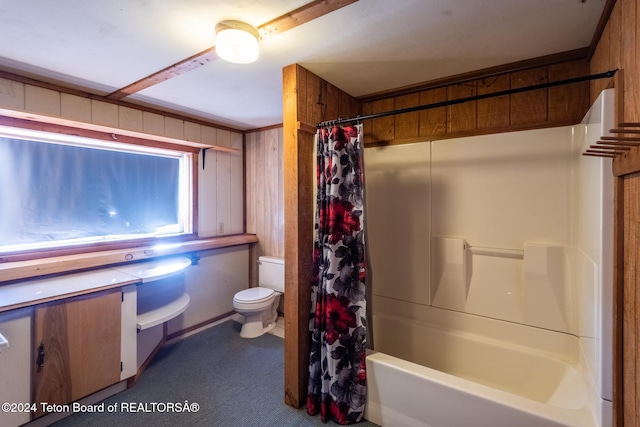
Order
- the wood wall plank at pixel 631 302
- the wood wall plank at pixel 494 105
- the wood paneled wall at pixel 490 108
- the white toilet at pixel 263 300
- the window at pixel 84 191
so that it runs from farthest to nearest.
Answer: the white toilet at pixel 263 300, the window at pixel 84 191, the wood wall plank at pixel 494 105, the wood paneled wall at pixel 490 108, the wood wall plank at pixel 631 302

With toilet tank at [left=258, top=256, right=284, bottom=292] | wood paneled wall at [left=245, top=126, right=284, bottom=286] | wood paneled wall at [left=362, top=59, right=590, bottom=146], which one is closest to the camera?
wood paneled wall at [left=362, top=59, right=590, bottom=146]

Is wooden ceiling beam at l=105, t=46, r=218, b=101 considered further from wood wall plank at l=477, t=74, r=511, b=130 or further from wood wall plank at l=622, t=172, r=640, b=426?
wood wall plank at l=622, t=172, r=640, b=426

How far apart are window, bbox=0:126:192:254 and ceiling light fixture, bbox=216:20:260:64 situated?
1672 mm

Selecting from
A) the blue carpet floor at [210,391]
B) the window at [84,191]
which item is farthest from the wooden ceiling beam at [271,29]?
the blue carpet floor at [210,391]

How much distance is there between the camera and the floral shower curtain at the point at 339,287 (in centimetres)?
168

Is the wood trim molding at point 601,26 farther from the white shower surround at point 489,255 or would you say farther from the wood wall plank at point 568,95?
the white shower surround at point 489,255

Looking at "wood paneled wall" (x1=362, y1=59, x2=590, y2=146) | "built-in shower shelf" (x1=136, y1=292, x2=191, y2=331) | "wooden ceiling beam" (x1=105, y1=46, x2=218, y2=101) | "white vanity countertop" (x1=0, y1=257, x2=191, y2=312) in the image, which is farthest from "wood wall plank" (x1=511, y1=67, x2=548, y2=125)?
"built-in shower shelf" (x1=136, y1=292, x2=191, y2=331)

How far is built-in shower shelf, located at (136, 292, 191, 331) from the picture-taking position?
6.89 ft

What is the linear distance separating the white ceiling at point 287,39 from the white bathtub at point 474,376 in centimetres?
176

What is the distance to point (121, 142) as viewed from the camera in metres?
2.45

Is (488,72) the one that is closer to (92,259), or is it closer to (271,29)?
(271,29)

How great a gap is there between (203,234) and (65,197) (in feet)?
3.96

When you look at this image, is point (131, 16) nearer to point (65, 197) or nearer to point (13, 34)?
point (13, 34)

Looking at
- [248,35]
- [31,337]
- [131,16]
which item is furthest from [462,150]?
[31,337]
